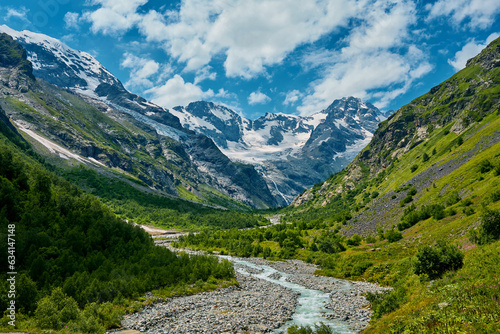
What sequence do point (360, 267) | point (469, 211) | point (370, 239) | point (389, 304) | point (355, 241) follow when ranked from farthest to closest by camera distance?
point (355, 241), point (370, 239), point (360, 267), point (469, 211), point (389, 304)

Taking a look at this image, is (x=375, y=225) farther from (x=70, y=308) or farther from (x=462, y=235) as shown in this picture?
(x=70, y=308)

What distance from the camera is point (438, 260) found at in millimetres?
28125

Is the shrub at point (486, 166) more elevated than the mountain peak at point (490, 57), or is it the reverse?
the mountain peak at point (490, 57)

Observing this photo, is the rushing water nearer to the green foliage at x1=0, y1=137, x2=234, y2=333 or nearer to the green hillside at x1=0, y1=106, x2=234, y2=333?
the green hillside at x1=0, y1=106, x2=234, y2=333

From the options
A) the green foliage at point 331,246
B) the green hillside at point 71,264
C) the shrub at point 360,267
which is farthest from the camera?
the green foliage at point 331,246

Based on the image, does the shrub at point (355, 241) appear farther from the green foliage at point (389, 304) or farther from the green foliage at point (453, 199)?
the green foliage at point (389, 304)

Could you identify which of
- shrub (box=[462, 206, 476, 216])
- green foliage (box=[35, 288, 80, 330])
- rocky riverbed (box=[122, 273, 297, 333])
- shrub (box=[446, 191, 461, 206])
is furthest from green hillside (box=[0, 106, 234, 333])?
shrub (box=[446, 191, 461, 206])

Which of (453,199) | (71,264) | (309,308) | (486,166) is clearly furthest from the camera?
(486,166)

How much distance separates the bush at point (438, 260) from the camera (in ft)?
90.1

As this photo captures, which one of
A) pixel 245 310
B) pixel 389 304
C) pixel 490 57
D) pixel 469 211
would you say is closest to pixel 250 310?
pixel 245 310

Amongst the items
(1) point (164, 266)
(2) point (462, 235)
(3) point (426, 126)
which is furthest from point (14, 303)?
(3) point (426, 126)

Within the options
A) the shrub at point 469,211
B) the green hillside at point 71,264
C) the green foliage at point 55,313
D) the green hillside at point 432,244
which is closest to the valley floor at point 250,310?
the green hillside at point 432,244

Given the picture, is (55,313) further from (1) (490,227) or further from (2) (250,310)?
(1) (490,227)

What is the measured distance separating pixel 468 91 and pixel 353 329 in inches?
8069
